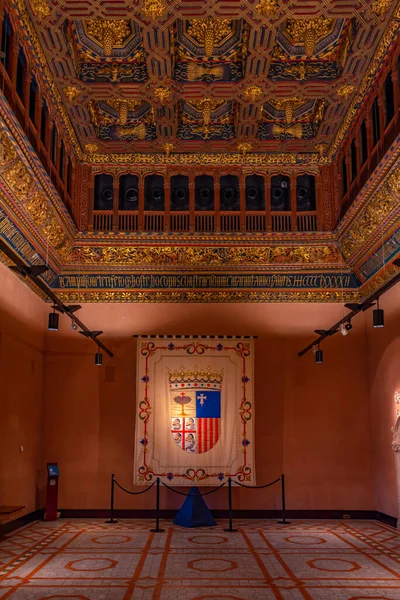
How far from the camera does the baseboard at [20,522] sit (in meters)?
9.51

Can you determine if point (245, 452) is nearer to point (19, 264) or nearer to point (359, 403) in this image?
point (359, 403)

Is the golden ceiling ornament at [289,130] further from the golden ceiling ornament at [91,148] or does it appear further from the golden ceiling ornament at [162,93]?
the golden ceiling ornament at [91,148]

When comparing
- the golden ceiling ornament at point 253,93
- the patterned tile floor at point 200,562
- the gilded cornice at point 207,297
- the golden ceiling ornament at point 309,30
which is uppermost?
the golden ceiling ornament at point 309,30

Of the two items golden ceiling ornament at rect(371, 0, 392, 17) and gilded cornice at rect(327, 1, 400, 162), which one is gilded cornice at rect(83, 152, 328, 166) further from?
golden ceiling ornament at rect(371, 0, 392, 17)

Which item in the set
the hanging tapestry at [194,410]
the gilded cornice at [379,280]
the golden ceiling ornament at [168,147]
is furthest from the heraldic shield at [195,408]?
the golden ceiling ornament at [168,147]

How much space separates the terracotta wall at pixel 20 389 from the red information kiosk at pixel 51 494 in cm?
29

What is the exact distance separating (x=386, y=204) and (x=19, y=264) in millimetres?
5646

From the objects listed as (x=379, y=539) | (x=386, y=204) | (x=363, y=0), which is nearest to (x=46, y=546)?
(x=379, y=539)

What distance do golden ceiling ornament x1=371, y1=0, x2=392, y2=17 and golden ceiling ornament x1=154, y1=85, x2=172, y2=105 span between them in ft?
11.5

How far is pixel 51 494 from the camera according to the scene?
1111 cm

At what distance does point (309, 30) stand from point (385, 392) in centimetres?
615

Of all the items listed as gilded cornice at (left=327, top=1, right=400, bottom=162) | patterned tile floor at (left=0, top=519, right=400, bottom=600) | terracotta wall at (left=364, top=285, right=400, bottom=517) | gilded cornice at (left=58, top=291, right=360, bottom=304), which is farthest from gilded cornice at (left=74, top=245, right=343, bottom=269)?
patterned tile floor at (left=0, top=519, right=400, bottom=600)

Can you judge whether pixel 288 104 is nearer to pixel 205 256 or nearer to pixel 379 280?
pixel 205 256

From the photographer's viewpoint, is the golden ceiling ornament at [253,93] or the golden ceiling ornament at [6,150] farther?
the golden ceiling ornament at [253,93]
